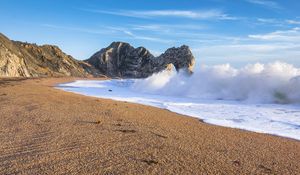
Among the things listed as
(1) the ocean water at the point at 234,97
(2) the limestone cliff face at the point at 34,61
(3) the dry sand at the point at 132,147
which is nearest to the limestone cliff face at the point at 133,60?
(2) the limestone cliff face at the point at 34,61

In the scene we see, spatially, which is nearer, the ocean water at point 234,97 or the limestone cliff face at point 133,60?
the ocean water at point 234,97

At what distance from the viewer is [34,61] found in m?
50.1

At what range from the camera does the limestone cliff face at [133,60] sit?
167ft

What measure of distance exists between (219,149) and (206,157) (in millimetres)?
607

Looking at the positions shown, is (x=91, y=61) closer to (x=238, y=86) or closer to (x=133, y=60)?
(x=133, y=60)

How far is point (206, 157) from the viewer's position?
508 centimetres

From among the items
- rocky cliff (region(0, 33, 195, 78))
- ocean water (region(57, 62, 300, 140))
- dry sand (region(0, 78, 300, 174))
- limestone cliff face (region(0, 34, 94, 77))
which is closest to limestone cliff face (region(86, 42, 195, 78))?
rocky cliff (region(0, 33, 195, 78))

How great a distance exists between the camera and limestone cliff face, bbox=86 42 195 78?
50.9 m

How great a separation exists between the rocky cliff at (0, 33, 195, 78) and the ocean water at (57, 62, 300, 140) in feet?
61.4

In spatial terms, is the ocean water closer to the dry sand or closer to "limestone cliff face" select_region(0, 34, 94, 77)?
the dry sand

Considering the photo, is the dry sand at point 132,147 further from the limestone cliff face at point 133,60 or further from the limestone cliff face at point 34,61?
the limestone cliff face at point 133,60

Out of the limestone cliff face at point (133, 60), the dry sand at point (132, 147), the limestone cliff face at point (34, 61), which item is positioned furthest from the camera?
the limestone cliff face at point (133, 60)

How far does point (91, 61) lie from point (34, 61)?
18.0 metres

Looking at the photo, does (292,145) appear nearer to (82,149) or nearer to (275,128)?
(275,128)
